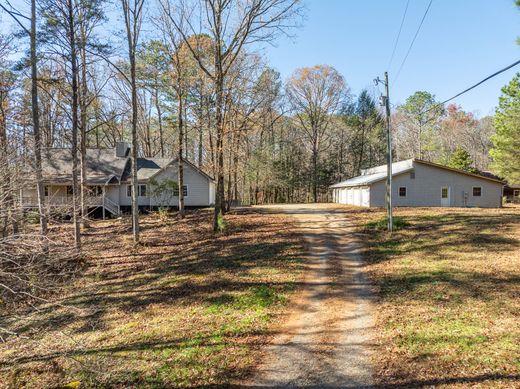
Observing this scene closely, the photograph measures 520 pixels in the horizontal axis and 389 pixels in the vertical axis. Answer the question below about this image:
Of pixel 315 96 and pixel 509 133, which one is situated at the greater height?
pixel 315 96

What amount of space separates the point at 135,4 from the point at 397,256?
50.8 feet

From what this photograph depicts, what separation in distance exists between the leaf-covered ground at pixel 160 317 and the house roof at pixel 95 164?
487 inches

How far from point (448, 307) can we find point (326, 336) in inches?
115

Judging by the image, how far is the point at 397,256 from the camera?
36.6ft

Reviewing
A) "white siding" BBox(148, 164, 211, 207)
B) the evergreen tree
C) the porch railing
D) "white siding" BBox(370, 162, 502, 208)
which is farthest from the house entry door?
the porch railing

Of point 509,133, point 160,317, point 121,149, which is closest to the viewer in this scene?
point 160,317

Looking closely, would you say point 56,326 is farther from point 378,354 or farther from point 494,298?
point 494,298

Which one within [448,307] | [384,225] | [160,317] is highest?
[384,225]

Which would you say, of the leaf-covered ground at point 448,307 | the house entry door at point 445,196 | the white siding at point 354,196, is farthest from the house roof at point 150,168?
the house entry door at point 445,196

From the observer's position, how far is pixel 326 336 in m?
5.95

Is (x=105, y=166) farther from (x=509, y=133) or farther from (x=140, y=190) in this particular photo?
(x=509, y=133)

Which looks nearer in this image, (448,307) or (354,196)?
(448,307)

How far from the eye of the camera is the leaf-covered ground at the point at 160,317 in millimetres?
5277

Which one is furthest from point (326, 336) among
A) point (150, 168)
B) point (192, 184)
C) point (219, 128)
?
point (150, 168)
